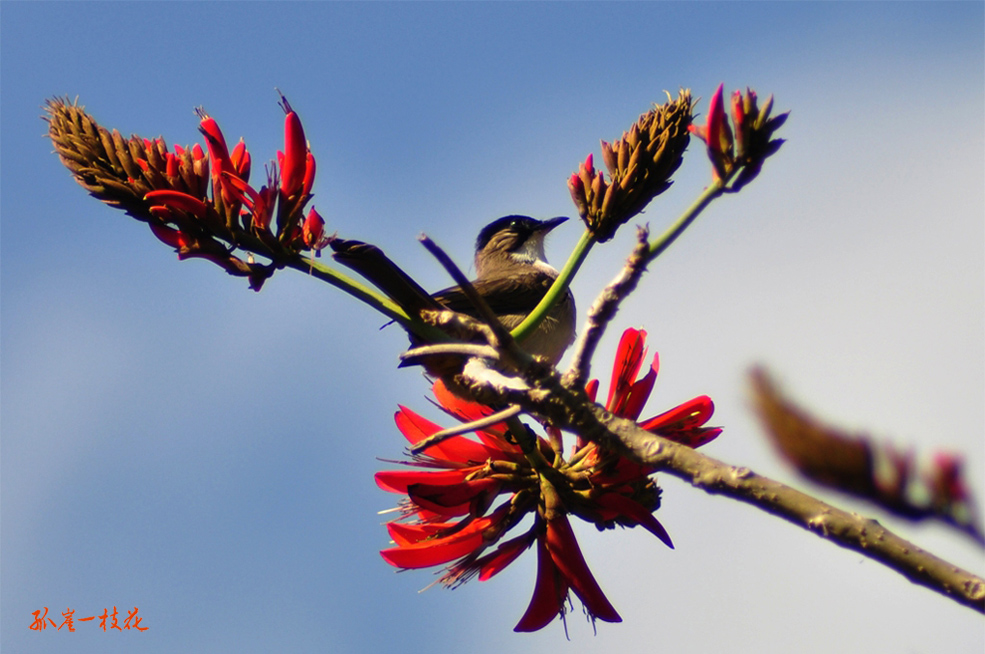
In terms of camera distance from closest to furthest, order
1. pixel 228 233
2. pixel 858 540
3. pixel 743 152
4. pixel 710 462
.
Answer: pixel 858 540
pixel 710 462
pixel 743 152
pixel 228 233

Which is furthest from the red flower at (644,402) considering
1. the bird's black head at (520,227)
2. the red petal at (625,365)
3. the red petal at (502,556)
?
the bird's black head at (520,227)

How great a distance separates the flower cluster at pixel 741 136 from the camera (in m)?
1.77

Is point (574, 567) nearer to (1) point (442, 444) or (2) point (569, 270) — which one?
(1) point (442, 444)

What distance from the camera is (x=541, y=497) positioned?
253cm

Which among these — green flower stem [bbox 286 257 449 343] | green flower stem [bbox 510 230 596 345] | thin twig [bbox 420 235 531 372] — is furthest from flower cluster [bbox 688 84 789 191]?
green flower stem [bbox 286 257 449 343]

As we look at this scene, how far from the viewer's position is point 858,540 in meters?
1.36

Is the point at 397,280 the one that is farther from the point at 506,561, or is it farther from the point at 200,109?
the point at 506,561

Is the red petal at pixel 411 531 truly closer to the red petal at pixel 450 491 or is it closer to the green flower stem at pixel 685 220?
the red petal at pixel 450 491

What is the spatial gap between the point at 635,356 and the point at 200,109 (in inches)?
56.0

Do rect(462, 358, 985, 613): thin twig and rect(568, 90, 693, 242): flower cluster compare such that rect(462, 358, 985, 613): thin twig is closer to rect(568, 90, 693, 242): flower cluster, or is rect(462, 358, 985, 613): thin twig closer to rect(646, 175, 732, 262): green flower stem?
rect(646, 175, 732, 262): green flower stem

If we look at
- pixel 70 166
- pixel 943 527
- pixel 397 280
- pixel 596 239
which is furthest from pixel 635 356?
pixel 943 527

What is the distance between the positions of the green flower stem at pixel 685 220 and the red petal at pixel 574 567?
97 cm

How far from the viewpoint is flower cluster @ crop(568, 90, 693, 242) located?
204cm

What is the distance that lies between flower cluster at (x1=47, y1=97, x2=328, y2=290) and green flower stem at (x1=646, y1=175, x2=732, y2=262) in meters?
0.80
